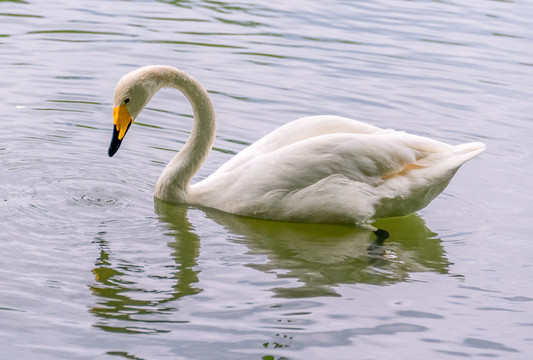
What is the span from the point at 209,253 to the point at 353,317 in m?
1.44

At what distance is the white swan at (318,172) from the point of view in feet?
25.1

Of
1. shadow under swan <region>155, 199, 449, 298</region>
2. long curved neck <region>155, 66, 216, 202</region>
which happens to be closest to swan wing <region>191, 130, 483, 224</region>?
shadow under swan <region>155, 199, 449, 298</region>

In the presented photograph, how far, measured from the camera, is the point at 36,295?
611 cm

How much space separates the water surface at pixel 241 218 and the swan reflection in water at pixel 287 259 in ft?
0.07

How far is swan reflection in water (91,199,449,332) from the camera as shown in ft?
20.4

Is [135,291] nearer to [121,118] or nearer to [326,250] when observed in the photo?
[326,250]

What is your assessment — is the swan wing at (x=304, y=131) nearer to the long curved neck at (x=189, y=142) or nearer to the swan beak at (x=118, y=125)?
the long curved neck at (x=189, y=142)

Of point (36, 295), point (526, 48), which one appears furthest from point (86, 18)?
point (36, 295)

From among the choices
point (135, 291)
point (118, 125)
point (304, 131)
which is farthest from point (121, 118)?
point (135, 291)

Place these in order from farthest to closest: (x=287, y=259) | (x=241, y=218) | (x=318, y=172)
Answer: (x=241, y=218), (x=318, y=172), (x=287, y=259)

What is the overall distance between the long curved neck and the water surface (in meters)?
0.17

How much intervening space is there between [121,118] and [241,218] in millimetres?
1226

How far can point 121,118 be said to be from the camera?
7.68 m

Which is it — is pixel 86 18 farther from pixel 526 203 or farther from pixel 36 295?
pixel 36 295
